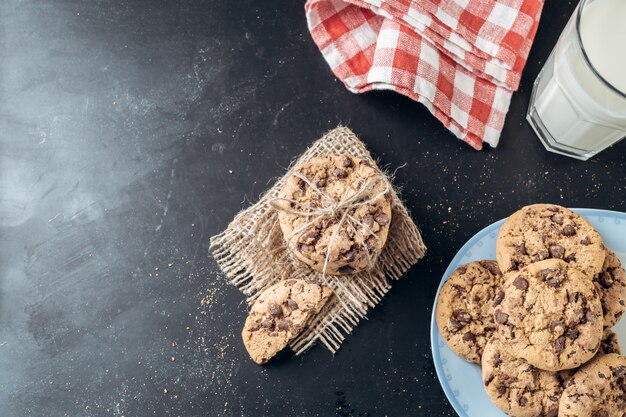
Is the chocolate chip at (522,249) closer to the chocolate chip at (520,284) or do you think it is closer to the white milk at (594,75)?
the chocolate chip at (520,284)

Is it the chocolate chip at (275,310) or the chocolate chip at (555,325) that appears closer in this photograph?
the chocolate chip at (555,325)

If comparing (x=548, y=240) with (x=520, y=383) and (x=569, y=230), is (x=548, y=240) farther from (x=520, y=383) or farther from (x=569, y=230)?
(x=520, y=383)

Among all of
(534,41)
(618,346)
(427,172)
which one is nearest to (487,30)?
(534,41)

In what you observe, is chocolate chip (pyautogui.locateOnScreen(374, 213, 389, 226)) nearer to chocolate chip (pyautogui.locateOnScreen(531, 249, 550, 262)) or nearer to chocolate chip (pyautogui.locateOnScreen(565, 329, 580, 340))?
chocolate chip (pyautogui.locateOnScreen(531, 249, 550, 262))

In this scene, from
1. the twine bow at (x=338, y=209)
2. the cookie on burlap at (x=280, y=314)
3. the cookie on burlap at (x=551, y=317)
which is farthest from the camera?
the cookie on burlap at (x=280, y=314)

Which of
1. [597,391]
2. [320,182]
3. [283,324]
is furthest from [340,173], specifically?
[597,391]

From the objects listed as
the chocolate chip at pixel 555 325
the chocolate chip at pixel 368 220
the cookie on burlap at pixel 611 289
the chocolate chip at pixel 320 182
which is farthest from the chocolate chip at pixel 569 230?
the chocolate chip at pixel 320 182
